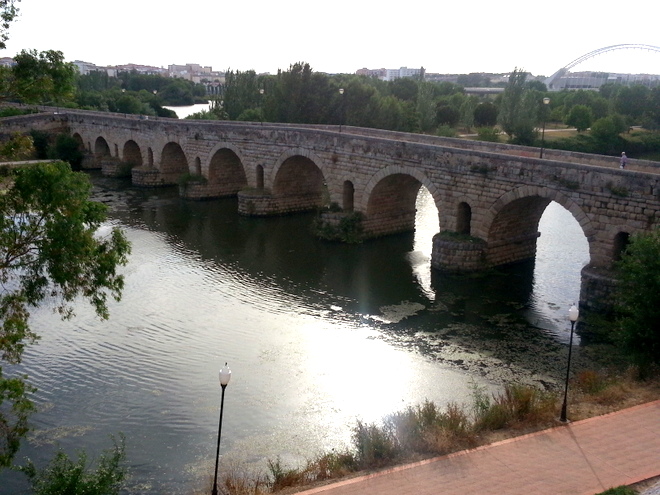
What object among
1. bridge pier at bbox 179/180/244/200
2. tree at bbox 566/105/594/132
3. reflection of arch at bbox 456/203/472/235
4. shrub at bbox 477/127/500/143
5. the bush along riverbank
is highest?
tree at bbox 566/105/594/132

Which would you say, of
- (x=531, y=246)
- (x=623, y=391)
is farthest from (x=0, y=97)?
(x=531, y=246)

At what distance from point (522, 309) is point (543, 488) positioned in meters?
9.56

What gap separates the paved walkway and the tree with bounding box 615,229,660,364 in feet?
7.10

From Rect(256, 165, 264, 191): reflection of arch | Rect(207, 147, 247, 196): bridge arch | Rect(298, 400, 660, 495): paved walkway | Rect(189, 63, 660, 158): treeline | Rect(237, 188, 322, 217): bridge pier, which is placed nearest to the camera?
Rect(298, 400, 660, 495): paved walkway

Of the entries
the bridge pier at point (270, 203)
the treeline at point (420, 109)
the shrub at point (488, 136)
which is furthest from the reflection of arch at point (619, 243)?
the shrub at point (488, 136)

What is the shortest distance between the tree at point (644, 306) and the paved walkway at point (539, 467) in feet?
7.10

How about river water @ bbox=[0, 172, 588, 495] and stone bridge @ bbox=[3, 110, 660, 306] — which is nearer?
river water @ bbox=[0, 172, 588, 495]

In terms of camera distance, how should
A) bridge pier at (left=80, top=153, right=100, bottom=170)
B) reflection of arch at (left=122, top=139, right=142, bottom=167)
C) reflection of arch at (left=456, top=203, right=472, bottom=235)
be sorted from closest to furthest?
reflection of arch at (left=456, top=203, right=472, bottom=235) → reflection of arch at (left=122, top=139, right=142, bottom=167) → bridge pier at (left=80, top=153, right=100, bottom=170)

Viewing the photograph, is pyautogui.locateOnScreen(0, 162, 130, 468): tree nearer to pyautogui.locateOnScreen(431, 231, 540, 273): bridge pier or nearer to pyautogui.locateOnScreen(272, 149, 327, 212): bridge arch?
pyautogui.locateOnScreen(431, 231, 540, 273): bridge pier

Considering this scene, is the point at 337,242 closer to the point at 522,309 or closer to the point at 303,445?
the point at 522,309

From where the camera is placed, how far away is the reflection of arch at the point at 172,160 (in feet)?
113

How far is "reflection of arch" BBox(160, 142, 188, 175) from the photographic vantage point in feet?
113

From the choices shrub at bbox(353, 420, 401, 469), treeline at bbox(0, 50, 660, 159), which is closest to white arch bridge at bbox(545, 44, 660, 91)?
treeline at bbox(0, 50, 660, 159)

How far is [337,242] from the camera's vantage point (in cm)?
2333
